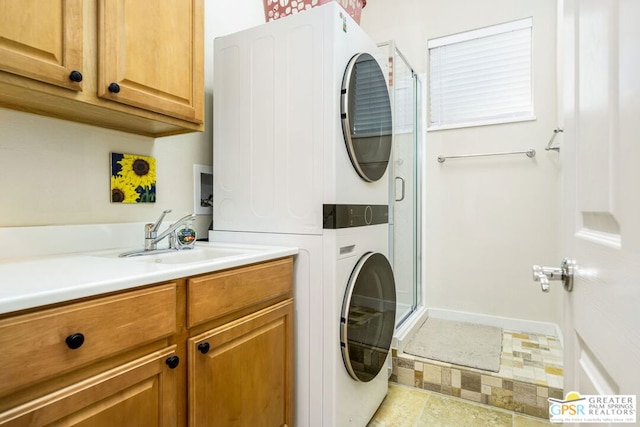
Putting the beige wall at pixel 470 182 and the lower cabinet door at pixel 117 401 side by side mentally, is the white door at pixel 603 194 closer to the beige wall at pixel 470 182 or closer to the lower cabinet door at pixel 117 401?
the lower cabinet door at pixel 117 401

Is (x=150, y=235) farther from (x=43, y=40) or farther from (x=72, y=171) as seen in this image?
(x=43, y=40)

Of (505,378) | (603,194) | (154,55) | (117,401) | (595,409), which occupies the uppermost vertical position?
(154,55)

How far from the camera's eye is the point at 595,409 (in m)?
0.59

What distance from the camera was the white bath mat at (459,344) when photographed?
2.07 metres

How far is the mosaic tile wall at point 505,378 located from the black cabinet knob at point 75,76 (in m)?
2.07

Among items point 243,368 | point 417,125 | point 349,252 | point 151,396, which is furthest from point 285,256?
point 417,125

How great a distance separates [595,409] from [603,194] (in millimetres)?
370

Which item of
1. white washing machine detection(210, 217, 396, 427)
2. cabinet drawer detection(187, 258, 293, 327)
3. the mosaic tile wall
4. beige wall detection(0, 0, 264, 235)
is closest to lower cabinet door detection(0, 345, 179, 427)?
cabinet drawer detection(187, 258, 293, 327)

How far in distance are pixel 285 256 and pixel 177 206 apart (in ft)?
2.23

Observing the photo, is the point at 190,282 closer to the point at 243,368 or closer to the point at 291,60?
the point at 243,368

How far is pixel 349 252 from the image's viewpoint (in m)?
1.52

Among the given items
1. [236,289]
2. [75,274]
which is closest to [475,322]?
[236,289]

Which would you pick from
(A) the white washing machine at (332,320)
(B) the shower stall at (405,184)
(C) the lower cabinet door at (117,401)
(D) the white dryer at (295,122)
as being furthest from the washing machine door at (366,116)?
(C) the lower cabinet door at (117,401)

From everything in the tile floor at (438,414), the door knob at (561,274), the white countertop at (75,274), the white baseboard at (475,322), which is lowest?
the tile floor at (438,414)
